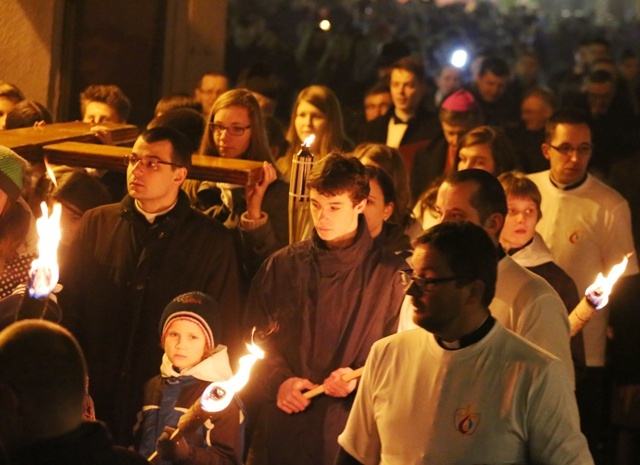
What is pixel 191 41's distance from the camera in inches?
497

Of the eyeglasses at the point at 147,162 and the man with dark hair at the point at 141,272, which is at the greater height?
the eyeglasses at the point at 147,162

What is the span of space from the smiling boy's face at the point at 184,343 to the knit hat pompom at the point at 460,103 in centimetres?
424

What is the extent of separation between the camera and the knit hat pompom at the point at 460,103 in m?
9.68

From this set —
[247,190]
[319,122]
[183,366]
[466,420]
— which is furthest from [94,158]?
[466,420]

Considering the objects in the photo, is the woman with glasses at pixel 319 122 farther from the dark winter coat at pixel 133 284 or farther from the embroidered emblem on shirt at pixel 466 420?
the embroidered emblem on shirt at pixel 466 420

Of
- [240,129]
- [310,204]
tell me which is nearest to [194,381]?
[310,204]

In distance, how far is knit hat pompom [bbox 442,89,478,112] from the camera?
968 cm

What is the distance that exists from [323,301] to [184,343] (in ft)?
2.20

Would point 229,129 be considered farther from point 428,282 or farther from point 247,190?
point 428,282

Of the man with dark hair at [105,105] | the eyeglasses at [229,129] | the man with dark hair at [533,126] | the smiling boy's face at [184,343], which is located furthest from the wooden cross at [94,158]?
the man with dark hair at [533,126]

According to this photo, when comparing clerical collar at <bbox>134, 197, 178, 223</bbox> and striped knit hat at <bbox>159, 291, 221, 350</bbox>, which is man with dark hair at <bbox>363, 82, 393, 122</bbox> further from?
striped knit hat at <bbox>159, 291, 221, 350</bbox>

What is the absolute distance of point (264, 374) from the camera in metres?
6.17

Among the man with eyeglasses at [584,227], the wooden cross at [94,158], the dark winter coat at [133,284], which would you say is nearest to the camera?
the dark winter coat at [133,284]

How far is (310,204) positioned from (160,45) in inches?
247
